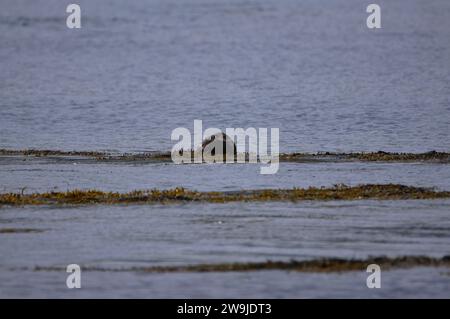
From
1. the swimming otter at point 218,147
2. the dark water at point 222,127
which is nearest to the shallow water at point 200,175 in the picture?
the dark water at point 222,127

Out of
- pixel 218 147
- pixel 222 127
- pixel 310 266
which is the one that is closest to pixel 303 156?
pixel 218 147

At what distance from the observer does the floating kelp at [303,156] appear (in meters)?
30.4

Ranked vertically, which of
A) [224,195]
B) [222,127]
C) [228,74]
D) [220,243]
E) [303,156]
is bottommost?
[220,243]

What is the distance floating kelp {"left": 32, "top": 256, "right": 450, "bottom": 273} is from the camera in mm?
18062

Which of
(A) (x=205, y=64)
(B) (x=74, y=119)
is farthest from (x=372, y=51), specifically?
(B) (x=74, y=119)

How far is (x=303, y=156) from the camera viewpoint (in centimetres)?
3133

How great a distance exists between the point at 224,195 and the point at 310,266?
6480 millimetres

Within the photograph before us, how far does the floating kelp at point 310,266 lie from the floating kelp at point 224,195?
5.34m

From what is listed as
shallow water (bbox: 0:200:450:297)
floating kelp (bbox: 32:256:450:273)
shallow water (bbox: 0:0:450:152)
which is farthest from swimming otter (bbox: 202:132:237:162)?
floating kelp (bbox: 32:256:450:273)

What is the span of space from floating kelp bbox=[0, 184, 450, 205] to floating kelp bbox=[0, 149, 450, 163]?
217 inches

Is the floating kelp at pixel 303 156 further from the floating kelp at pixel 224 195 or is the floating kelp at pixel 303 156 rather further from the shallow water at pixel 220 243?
the shallow water at pixel 220 243

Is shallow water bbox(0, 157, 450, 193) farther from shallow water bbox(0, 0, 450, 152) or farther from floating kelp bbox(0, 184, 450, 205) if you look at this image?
shallow water bbox(0, 0, 450, 152)

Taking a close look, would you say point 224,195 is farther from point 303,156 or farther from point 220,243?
point 303,156

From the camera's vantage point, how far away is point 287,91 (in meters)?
59.5
